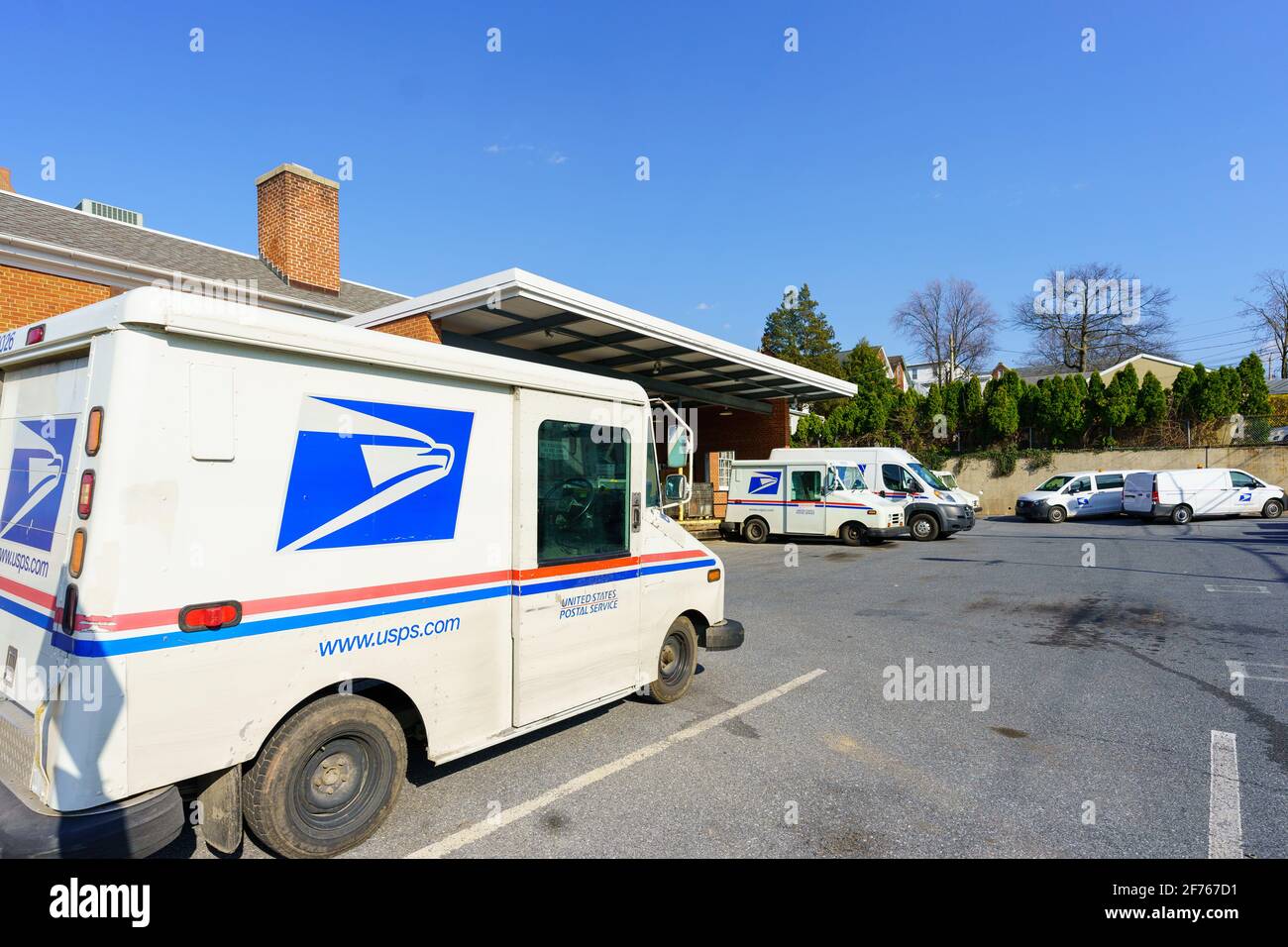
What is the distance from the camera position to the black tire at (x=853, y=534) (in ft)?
60.8

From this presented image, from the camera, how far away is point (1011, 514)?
3047 cm

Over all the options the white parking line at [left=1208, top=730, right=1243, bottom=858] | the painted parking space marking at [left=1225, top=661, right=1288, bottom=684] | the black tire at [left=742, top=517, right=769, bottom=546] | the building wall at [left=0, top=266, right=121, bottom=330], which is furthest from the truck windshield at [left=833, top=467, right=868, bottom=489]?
the building wall at [left=0, top=266, right=121, bottom=330]

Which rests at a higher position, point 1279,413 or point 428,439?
point 1279,413

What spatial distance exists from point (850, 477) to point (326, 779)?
17096mm

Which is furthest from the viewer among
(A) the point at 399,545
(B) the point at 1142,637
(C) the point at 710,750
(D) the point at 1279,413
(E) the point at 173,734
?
(D) the point at 1279,413

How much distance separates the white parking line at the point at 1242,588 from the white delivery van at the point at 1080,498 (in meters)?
14.7

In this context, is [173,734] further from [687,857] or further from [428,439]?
[687,857]

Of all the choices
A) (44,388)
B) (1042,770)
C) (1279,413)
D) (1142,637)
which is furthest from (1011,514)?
(44,388)

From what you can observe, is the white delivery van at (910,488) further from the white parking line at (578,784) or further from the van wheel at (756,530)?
the white parking line at (578,784)

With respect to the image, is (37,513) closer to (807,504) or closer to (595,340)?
(595,340)

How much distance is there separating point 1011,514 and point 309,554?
3227 centimetres

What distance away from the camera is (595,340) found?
15234 mm

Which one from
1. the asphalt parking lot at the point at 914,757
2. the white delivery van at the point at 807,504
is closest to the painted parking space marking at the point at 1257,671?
the asphalt parking lot at the point at 914,757

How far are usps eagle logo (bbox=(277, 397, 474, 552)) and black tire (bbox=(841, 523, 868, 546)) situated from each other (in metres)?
15.9
